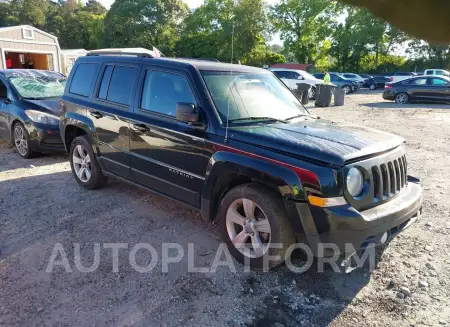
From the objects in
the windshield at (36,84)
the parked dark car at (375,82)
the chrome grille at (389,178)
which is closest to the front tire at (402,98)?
the parked dark car at (375,82)

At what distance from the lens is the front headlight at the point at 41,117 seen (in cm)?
714

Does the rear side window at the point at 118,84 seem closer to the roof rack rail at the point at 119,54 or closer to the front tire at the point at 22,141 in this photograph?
the roof rack rail at the point at 119,54

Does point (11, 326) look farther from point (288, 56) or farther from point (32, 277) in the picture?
point (288, 56)

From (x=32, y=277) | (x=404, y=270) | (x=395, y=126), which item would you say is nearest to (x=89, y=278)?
(x=32, y=277)

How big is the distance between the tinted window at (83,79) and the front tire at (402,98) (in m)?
17.4

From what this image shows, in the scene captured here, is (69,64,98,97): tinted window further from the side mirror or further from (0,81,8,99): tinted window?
(0,81,8,99): tinted window

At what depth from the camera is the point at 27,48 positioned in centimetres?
2567

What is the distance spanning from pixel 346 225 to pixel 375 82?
32116mm

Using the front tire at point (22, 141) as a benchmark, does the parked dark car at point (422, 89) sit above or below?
above

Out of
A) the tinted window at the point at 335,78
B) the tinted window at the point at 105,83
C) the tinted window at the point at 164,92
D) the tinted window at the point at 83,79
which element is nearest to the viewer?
the tinted window at the point at 164,92

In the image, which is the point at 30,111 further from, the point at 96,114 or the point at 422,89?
the point at 422,89

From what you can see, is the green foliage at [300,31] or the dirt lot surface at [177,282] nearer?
the dirt lot surface at [177,282]

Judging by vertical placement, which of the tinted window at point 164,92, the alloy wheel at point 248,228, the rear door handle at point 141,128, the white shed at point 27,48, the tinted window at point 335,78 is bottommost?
the alloy wheel at point 248,228

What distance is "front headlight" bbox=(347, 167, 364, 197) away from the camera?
3014 mm
